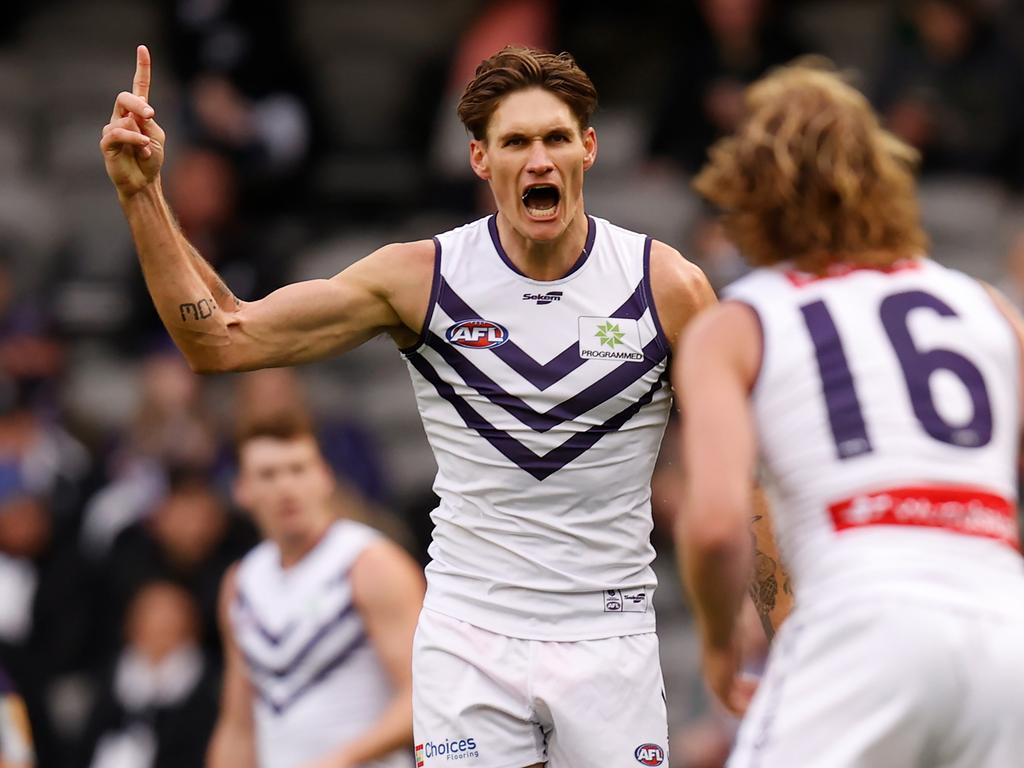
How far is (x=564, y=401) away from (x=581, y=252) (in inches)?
19.1

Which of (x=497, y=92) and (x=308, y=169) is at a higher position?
(x=308, y=169)

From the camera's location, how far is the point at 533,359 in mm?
5574

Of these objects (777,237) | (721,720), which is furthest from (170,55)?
(777,237)

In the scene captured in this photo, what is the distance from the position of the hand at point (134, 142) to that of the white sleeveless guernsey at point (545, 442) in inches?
35.1

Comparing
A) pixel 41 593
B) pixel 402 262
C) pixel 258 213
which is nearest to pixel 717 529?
pixel 402 262

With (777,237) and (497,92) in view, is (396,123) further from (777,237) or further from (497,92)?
(777,237)

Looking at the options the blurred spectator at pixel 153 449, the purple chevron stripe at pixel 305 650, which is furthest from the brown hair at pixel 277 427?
the blurred spectator at pixel 153 449

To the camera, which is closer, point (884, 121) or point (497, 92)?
point (497, 92)

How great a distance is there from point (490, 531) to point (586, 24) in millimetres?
10036

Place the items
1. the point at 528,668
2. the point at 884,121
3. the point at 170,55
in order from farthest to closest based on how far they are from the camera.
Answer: the point at 170,55 → the point at 884,121 → the point at 528,668

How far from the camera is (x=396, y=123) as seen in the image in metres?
15.3

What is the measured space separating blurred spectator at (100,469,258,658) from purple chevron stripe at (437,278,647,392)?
5.27 metres

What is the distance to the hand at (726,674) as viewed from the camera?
14.1 feet

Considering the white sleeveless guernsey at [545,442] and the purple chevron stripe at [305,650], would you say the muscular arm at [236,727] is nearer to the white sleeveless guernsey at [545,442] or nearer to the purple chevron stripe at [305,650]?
the purple chevron stripe at [305,650]
